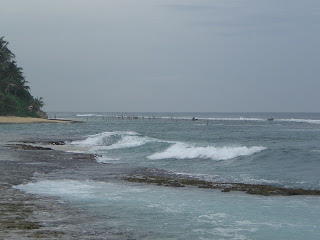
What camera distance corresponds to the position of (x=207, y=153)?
1086 inches

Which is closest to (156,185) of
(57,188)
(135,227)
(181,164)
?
(57,188)

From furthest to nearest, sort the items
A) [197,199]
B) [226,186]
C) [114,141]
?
1. [114,141]
2. [226,186]
3. [197,199]

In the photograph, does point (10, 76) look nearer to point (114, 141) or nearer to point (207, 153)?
point (114, 141)

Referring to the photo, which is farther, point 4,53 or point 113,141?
point 4,53

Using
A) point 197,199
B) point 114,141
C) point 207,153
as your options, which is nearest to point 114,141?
point 114,141

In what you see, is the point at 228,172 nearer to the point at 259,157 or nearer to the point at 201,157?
the point at 259,157

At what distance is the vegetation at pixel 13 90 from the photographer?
3325 inches

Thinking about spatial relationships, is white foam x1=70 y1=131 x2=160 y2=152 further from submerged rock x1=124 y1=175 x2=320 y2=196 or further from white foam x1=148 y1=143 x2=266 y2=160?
submerged rock x1=124 y1=175 x2=320 y2=196

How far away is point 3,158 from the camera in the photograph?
24.6m

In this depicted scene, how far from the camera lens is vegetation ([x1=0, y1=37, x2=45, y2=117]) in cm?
8445

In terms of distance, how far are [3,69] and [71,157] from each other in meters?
66.0

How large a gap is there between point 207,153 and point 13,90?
7174 centimetres

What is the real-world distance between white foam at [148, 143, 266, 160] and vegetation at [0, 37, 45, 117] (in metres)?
60.3

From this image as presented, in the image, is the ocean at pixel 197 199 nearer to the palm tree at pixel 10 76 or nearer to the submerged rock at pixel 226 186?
the submerged rock at pixel 226 186
